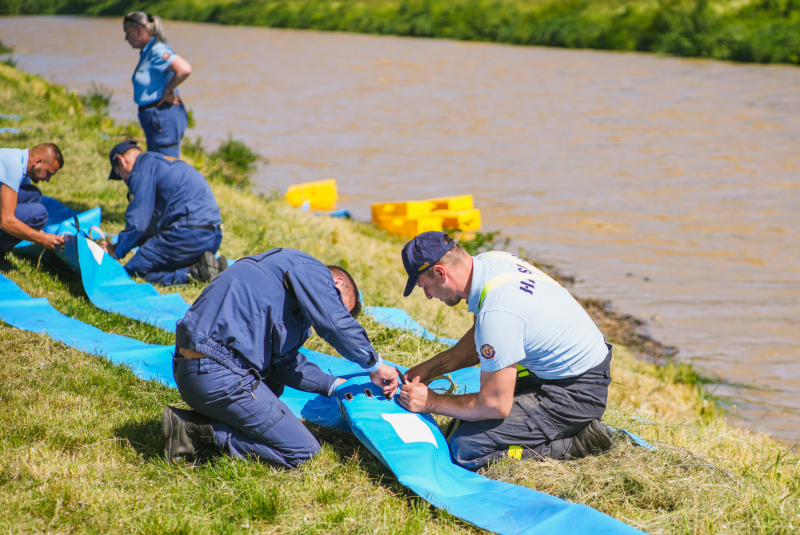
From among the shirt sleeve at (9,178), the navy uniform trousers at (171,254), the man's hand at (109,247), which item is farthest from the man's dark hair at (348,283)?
the shirt sleeve at (9,178)

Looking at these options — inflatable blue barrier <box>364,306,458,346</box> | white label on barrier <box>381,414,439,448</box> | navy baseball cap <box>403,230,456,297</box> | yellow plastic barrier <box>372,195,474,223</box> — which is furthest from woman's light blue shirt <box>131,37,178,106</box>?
white label on barrier <box>381,414,439,448</box>

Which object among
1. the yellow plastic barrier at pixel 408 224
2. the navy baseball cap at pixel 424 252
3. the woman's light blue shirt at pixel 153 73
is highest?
the woman's light blue shirt at pixel 153 73

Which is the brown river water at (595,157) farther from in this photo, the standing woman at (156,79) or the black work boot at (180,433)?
the black work boot at (180,433)

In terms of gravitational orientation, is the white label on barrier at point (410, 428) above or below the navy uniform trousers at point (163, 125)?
below

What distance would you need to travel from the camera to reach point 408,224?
9023 millimetres

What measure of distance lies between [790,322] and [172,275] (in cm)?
596

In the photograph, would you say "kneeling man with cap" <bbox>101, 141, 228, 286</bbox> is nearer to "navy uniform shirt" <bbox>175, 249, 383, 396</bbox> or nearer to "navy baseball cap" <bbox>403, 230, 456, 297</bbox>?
"navy uniform shirt" <bbox>175, 249, 383, 396</bbox>

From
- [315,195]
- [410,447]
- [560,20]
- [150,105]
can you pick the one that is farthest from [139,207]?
[560,20]

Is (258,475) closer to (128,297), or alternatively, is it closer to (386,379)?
(386,379)

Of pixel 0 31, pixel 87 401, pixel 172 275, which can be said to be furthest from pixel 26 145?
pixel 0 31

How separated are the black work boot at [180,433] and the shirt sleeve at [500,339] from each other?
139 cm

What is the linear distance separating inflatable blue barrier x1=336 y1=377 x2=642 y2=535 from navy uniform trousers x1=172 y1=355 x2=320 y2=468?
0.33 meters

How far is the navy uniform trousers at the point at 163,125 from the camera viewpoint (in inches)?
276

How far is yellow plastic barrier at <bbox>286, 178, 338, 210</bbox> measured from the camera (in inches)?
402
